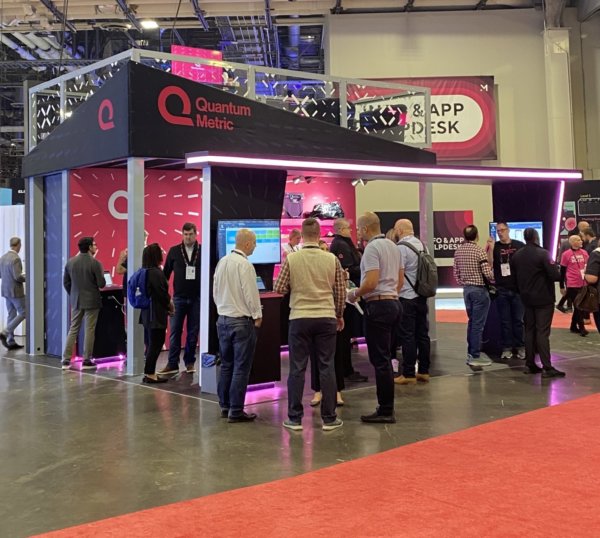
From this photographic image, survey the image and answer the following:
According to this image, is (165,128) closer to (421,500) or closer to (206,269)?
(206,269)

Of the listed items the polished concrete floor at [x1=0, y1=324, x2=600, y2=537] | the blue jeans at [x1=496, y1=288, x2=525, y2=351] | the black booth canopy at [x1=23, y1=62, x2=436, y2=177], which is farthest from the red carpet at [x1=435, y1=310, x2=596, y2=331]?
the black booth canopy at [x1=23, y1=62, x2=436, y2=177]

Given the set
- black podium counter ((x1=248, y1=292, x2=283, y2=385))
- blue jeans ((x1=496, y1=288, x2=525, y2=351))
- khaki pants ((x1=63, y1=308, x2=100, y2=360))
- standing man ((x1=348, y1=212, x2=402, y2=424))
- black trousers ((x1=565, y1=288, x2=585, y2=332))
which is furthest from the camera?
black trousers ((x1=565, y1=288, x2=585, y2=332))

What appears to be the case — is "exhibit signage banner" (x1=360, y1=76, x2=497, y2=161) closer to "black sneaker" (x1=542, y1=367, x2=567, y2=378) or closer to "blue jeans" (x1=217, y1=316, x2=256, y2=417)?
"black sneaker" (x1=542, y1=367, x2=567, y2=378)

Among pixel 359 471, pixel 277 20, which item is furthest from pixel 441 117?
pixel 359 471

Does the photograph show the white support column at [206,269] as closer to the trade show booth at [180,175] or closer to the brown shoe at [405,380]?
the trade show booth at [180,175]

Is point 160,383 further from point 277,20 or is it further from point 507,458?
point 277,20

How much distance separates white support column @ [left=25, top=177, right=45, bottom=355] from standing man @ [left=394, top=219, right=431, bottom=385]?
4.50 meters

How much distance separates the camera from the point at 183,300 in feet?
21.4

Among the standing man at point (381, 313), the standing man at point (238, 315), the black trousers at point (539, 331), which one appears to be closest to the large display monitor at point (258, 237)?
the standing man at point (238, 315)

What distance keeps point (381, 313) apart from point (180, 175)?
435cm

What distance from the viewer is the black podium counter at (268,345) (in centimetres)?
544

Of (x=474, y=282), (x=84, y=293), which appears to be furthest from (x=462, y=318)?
(x=84, y=293)

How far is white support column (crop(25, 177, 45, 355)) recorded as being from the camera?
781 centimetres

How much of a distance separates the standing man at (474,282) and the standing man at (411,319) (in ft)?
2.42
